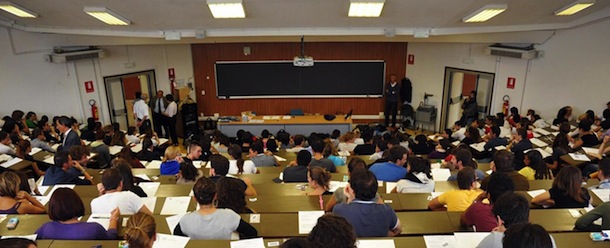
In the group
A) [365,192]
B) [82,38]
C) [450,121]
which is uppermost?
[82,38]

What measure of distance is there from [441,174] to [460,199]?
122 cm

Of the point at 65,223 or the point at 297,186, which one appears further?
the point at 297,186

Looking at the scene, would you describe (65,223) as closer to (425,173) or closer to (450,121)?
(425,173)

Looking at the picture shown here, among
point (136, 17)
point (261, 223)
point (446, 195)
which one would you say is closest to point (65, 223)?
point (261, 223)

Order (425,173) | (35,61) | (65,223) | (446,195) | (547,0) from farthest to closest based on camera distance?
(35,61), (547,0), (425,173), (446,195), (65,223)

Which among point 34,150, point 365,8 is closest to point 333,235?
point 365,8

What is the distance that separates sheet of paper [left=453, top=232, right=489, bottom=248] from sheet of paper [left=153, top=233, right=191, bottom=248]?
188cm

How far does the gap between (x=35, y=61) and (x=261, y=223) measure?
7.37 meters

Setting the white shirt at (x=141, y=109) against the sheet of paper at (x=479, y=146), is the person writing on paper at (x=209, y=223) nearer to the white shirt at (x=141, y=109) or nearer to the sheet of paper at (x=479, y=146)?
the sheet of paper at (x=479, y=146)

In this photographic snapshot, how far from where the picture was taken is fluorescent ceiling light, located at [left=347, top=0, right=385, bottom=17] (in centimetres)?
482

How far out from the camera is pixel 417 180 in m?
4.04

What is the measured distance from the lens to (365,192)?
2924mm

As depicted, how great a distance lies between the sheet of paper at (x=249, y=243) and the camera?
8.97 ft

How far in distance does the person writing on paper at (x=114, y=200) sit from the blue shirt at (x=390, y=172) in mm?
2431
